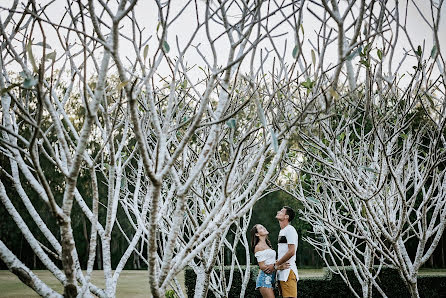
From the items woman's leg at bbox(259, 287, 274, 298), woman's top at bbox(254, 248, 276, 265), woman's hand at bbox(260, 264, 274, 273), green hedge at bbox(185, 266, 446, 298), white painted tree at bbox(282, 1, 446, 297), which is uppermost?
white painted tree at bbox(282, 1, 446, 297)

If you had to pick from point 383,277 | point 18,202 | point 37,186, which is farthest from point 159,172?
point 18,202

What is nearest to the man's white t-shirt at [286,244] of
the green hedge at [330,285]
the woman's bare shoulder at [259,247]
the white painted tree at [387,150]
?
the woman's bare shoulder at [259,247]

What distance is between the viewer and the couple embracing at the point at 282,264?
4.61m

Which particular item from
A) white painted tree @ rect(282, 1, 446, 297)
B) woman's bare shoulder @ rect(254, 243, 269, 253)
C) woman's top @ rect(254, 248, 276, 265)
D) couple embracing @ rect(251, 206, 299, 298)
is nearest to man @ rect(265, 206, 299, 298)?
couple embracing @ rect(251, 206, 299, 298)

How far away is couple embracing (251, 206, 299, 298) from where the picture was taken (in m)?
4.61

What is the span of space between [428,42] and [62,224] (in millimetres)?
2791

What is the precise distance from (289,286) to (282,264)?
11.1 inches

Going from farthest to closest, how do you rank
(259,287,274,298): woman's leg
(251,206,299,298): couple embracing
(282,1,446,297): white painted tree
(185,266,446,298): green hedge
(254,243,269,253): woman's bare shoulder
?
(185,266,446,298): green hedge → (254,243,269,253): woman's bare shoulder → (259,287,274,298): woman's leg → (251,206,299,298): couple embracing → (282,1,446,297): white painted tree

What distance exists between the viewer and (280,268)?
15.2ft

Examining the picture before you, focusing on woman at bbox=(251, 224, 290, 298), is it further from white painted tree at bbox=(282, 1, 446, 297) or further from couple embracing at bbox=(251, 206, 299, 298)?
white painted tree at bbox=(282, 1, 446, 297)

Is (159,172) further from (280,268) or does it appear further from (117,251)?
(117,251)

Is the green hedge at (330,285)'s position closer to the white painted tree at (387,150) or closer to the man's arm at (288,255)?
the man's arm at (288,255)

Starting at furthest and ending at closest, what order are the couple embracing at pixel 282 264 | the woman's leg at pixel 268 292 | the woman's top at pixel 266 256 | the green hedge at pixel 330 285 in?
the green hedge at pixel 330 285 < the woman's top at pixel 266 256 < the woman's leg at pixel 268 292 < the couple embracing at pixel 282 264

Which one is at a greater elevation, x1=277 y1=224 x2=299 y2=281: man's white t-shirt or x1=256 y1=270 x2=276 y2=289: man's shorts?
x1=277 y1=224 x2=299 y2=281: man's white t-shirt
